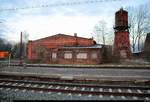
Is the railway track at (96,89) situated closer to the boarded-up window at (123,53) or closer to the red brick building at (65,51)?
the red brick building at (65,51)

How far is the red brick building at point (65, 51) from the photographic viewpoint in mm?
40534

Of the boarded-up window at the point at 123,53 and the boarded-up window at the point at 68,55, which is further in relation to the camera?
the boarded-up window at the point at 123,53

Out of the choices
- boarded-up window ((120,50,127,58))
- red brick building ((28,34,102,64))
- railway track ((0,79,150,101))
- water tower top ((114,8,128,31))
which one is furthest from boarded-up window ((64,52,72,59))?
railway track ((0,79,150,101))

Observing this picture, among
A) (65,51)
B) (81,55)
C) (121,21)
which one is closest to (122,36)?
(121,21)

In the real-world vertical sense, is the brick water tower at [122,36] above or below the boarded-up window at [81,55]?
above

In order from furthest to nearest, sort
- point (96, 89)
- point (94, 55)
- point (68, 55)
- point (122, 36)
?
point (122, 36)
point (68, 55)
point (94, 55)
point (96, 89)

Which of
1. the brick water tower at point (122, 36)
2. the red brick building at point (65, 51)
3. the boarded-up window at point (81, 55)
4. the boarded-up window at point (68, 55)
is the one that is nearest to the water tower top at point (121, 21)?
the brick water tower at point (122, 36)

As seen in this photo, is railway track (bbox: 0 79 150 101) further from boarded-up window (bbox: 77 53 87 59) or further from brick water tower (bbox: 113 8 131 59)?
brick water tower (bbox: 113 8 131 59)

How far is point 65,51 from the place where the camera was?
42.2 metres

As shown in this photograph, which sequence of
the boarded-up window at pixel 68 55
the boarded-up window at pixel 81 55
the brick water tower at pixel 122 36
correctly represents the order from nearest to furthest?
the boarded-up window at pixel 81 55, the boarded-up window at pixel 68 55, the brick water tower at pixel 122 36

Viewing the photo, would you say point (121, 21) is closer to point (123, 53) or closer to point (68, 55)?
point (123, 53)

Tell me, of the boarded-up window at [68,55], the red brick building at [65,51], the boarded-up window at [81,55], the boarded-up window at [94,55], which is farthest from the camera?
the boarded-up window at [68,55]

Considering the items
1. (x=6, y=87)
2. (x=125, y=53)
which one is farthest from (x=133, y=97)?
(x=125, y=53)

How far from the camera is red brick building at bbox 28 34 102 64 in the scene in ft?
133
